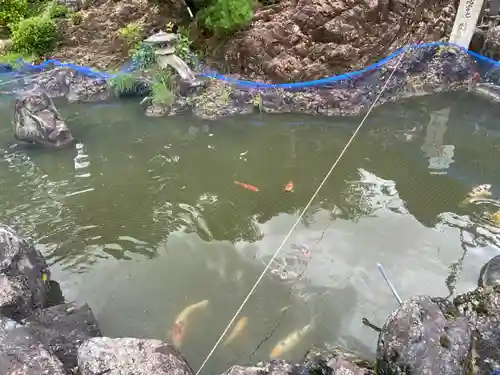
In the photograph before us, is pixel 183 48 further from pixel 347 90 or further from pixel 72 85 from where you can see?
pixel 347 90

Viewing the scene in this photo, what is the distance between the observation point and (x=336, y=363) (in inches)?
167

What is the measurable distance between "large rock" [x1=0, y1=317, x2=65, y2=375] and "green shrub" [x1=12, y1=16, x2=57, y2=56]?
10.8 m

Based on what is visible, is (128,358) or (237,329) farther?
(237,329)

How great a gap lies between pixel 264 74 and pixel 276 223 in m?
4.79

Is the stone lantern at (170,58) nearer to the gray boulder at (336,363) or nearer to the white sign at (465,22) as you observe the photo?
the white sign at (465,22)

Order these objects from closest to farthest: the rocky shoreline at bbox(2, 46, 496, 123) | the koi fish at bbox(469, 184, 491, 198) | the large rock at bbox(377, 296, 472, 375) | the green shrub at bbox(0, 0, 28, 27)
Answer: the large rock at bbox(377, 296, 472, 375)
the koi fish at bbox(469, 184, 491, 198)
the rocky shoreline at bbox(2, 46, 496, 123)
the green shrub at bbox(0, 0, 28, 27)

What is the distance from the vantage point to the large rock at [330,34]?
33.2 feet

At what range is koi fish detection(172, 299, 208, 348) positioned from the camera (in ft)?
16.8

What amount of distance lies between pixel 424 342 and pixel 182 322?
2700 millimetres

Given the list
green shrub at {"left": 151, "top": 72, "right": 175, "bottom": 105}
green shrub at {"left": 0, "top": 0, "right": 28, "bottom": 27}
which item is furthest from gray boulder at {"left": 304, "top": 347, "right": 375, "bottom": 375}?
green shrub at {"left": 0, "top": 0, "right": 28, "bottom": 27}

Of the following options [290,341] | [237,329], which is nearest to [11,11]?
[237,329]

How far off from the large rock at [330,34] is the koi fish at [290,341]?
644 centimetres

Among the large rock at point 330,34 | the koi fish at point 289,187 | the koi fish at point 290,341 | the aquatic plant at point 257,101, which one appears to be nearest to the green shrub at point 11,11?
the large rock at point 330,34

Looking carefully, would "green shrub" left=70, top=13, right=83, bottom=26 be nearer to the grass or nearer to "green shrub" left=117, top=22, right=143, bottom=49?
the grass
